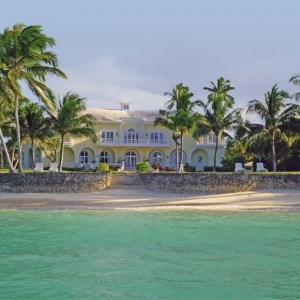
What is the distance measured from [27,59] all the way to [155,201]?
1150 cm

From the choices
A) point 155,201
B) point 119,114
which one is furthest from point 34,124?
point 155,201

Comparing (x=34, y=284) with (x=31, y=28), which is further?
(x=31, y=28)

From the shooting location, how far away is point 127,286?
9.36 meters

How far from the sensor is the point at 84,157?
4441 centimetres

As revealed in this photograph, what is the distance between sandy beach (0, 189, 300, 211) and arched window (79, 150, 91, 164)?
1831cm

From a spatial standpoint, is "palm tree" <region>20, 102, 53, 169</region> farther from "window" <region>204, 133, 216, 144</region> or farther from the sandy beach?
"window" <region>204, 133, 216, 144</region>

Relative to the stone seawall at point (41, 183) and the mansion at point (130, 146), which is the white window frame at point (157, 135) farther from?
the stone seawall at point (41, 183)

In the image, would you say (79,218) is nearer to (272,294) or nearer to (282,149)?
(272,294)

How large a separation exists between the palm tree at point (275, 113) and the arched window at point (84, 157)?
17.9 metres

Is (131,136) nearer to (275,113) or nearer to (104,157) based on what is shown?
(104,157)

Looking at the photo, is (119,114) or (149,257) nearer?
(149,257)

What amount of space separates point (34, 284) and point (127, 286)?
6.56 feet

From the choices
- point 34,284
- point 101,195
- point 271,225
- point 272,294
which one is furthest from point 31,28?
point 272,294

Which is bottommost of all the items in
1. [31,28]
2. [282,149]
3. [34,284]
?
[34,284]
